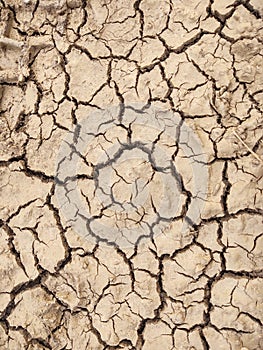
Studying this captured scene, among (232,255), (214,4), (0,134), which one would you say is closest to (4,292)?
(0,134)

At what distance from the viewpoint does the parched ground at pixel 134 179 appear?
119 inches

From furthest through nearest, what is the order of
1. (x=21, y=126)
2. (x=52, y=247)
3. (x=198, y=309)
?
(x=21, y=126) → (x=52, y=247) → (x=198, y=309)

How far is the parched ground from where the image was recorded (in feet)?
9.93

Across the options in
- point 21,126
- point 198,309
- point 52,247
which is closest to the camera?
point 198,309

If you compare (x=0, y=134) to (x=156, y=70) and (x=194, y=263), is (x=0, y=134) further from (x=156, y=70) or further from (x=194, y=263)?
(x=194, y=263)

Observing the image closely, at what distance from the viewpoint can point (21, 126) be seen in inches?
135

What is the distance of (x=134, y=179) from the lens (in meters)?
3.22

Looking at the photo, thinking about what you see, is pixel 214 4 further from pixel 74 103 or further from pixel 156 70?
pixel 74 103

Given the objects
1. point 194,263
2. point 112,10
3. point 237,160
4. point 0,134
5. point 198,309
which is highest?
point 112,10

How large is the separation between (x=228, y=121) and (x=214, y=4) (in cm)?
64

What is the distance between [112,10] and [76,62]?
351 mm

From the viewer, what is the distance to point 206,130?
3160 mm

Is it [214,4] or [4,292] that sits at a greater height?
[214,4]

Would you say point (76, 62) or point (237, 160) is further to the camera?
point (76, 62)
